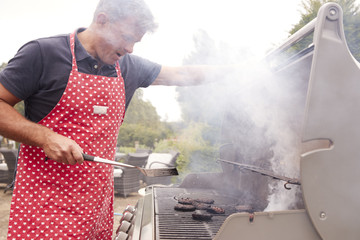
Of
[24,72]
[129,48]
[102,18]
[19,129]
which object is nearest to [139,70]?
[129,48]

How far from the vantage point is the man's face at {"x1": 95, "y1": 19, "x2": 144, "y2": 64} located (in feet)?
5.25

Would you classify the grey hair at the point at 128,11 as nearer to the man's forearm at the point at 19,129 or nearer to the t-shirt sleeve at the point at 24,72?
the t-shirt sleeve at the point at 24,72

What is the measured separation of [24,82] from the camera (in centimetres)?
145

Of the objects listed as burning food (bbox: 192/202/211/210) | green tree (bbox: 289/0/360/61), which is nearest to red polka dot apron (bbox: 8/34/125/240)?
burning food (bbox: 192/202/211/210)

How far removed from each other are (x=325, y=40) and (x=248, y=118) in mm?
1348

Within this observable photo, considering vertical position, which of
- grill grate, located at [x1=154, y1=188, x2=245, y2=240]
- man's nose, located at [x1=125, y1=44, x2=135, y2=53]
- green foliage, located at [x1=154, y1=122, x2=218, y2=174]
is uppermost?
man's nose, located at [x1=125, y1=44, x2=135, y2=53]

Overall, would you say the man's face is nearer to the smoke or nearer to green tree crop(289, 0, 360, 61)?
the smoke

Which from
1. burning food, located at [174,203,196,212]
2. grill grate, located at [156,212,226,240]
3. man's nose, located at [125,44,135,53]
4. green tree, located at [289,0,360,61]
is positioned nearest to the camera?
grill grate, located at [156,212,226,240]

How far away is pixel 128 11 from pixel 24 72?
2.05ft

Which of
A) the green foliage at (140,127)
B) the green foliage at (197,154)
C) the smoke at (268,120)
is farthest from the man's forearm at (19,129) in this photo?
the green foliage at (140,127)

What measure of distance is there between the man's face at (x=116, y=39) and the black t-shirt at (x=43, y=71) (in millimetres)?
82

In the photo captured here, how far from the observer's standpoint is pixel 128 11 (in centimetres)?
159

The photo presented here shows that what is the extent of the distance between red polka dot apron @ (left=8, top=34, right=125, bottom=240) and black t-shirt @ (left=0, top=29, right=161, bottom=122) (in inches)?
1.5

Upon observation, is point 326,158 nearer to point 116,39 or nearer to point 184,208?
point 184,208
